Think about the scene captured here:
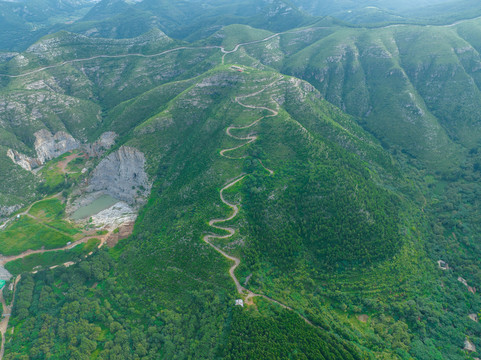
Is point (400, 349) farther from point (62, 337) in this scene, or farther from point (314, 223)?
point (62, 337)

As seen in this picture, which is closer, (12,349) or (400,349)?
(400,349)

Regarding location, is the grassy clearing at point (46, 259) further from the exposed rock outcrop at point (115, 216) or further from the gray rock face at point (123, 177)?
the gray rock face at point (123, 177)

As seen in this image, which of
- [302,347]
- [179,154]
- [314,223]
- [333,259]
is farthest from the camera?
[179,154]

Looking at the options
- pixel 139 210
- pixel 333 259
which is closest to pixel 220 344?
pixel 333 259

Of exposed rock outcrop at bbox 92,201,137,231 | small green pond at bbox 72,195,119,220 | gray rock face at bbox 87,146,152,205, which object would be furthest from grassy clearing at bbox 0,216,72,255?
gray rock face at bbox 87,146,152,205

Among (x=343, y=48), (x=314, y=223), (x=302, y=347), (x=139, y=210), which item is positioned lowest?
(x=139, y=210)

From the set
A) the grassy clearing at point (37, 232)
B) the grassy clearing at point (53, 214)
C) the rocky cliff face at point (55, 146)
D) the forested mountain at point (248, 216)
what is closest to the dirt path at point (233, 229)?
the forested mountain at point (248, 216)
